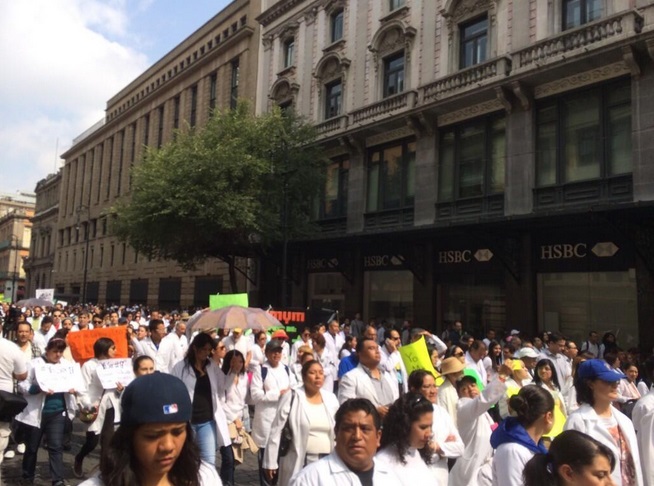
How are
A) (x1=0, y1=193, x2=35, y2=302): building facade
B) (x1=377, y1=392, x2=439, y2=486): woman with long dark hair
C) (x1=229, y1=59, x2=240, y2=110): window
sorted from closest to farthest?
(x1=377, y1=392, x2=439, y2=486): woman with long dark hair < (x1=229, y1=59, x2=240, y2=110): window < (x1=0, y1=193, x2=35, y2=302): building facade

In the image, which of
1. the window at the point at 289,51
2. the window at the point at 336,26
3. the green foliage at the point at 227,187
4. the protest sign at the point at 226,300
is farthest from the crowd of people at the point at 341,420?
the window at the point at 289,51

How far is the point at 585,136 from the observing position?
1867 centimetres

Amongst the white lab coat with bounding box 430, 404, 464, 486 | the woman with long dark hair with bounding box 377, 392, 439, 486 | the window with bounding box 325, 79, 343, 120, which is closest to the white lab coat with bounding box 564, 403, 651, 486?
the white lab coat with bounding box 430, 404, 464, 486

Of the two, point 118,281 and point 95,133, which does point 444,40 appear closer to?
point 118,281

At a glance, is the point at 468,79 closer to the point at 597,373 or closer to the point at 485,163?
the point at 485,163

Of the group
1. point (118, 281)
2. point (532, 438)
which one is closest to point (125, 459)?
point (532, 438)

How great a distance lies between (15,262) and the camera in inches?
3996

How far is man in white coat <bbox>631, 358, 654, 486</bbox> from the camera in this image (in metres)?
4.74

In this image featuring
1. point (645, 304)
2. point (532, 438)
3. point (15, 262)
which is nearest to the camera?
point (532, 438)

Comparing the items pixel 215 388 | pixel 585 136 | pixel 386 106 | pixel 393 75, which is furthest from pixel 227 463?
pixel 393 75

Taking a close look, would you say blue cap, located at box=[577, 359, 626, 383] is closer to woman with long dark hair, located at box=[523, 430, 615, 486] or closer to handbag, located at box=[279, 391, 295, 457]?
woman with long dark hair, located at box=[523, 430, 615, 486]

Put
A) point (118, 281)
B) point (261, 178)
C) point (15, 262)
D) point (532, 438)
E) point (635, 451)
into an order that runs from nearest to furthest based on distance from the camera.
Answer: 1. point (532, 438)
2. point (635, 451)
3. point (261, 178)
4. point (118, 281)
5. point (15, 262)

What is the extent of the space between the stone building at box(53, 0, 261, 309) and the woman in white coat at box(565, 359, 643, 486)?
71.5 feet

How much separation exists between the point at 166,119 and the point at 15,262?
6974cm
